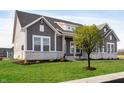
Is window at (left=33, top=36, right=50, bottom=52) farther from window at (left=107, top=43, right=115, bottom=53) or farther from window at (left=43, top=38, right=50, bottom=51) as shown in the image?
window at (left=107, top=43, right=115, bottom=53)

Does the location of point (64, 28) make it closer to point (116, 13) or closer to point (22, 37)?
point (22, 37)

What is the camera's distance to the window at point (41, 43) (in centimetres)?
1930

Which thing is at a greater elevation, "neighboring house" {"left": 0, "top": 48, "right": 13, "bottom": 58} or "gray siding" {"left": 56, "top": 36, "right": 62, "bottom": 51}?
"gray siding" {"left": 56, "top": 36, "right": 62, "bottom": 51}

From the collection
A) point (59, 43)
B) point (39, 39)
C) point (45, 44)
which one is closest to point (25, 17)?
point (39, 39)

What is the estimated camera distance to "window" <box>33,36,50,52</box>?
19297 millimetres

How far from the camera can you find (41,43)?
19750mm

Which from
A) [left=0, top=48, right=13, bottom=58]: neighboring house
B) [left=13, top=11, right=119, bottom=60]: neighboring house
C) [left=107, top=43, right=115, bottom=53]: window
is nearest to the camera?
A: [left=13, top=11, right=119, bottom=60]: neighboring house

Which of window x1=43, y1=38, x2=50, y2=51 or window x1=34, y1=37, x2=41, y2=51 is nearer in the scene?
window x1=34, y1=37, x2=41, y2=51

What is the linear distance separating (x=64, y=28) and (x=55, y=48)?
329 cm

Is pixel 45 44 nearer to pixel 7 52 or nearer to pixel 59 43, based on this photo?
pixel 59 43

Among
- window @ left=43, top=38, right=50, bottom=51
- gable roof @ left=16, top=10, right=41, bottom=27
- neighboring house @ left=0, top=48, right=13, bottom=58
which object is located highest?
gable roof @ left=16, top=10, right=41, bottom=27

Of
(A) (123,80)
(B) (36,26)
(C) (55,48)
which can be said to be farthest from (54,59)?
(A) (123,80)

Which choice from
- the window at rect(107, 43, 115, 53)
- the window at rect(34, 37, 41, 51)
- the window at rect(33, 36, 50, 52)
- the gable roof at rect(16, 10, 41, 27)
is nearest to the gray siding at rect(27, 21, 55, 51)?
the window at rect(33, 36, 50, 52)

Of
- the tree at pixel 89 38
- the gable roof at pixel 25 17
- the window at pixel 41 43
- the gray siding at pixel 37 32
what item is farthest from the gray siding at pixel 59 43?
the tree at pixel 89 38
